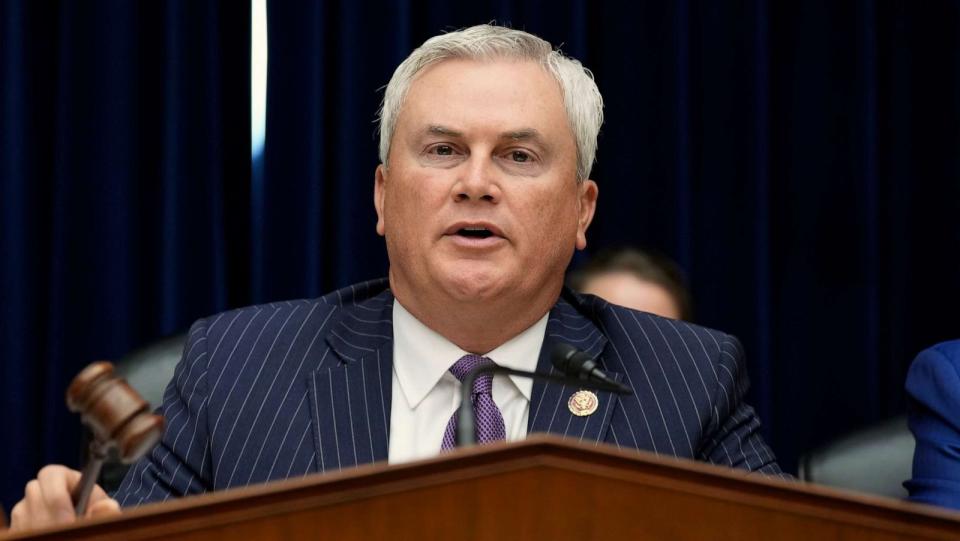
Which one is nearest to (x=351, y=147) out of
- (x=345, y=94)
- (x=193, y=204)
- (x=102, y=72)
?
(x=345, y=94)

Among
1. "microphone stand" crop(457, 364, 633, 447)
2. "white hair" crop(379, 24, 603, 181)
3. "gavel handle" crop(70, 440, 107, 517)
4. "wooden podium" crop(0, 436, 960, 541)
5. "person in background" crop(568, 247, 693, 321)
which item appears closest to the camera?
"wooden podium" crop(0, 436, 960, 541)

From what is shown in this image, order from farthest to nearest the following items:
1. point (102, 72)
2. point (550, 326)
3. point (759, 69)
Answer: point (759, 69) < point (102, 72) < point (550, 326)

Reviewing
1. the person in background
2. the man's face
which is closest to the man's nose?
the man's face

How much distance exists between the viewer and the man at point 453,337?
1901mm

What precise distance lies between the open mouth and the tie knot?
0.18 meters

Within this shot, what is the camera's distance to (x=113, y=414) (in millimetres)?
1103

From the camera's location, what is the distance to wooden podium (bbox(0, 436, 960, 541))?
100 cm

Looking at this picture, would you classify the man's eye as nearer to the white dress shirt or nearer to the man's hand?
the white dress shirt

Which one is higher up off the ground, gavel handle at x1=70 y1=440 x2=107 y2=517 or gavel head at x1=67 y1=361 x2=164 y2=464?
gavel head at x1=67 y1=361 x2=164 y2=464

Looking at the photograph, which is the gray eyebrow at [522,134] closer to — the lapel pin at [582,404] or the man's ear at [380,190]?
the man's ear at [380,190]

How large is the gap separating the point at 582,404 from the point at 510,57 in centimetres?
56

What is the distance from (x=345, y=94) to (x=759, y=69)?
0.98 meters

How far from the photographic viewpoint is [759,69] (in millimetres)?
3184

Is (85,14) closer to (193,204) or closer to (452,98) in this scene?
(193,204)
